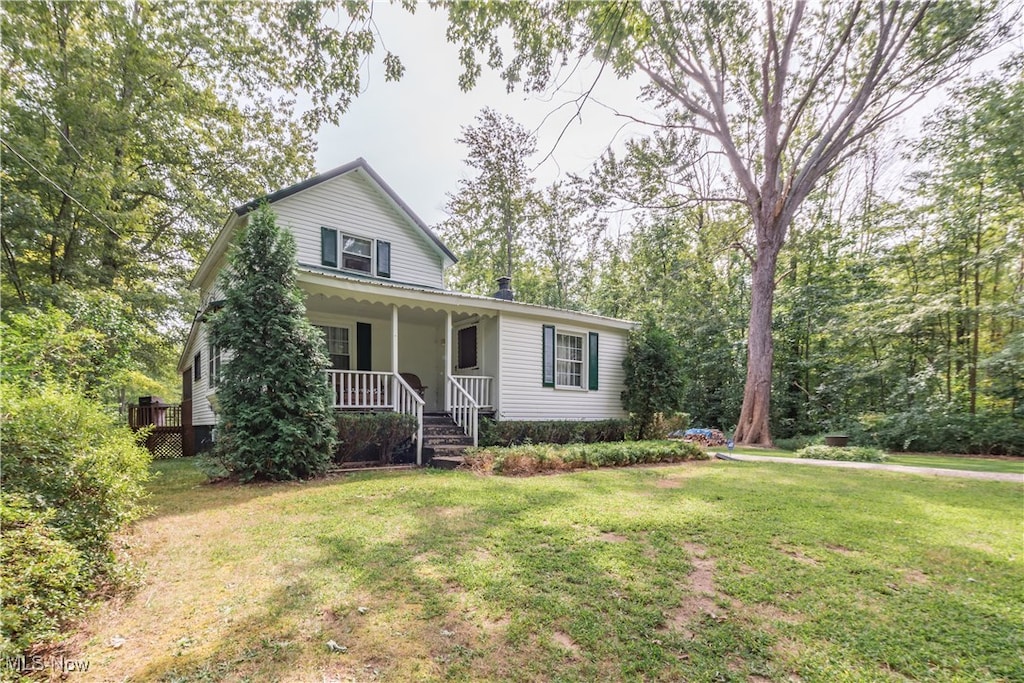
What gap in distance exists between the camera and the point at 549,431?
10.2m

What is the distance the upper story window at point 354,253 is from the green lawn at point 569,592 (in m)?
7.74

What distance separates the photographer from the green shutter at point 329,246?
37.7 ft

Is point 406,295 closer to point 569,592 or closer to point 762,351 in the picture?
point 569,592

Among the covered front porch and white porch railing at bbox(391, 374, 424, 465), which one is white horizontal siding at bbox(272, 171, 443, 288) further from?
white porch railing at bbox(391, 374, 424, 465)

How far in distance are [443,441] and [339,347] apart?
4.09m

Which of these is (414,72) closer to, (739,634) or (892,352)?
(739,634)

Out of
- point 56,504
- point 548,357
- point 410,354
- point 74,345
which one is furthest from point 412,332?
point 56,504

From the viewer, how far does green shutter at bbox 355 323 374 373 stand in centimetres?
1093

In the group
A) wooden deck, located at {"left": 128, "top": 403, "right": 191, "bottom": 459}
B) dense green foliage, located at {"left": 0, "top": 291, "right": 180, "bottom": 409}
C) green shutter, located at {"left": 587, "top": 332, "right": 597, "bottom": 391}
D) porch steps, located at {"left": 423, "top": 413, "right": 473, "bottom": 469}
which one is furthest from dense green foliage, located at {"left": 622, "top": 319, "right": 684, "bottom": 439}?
wooden deck, located at {"left": 128, "top": 403, "right": 191, "bottom": 459}

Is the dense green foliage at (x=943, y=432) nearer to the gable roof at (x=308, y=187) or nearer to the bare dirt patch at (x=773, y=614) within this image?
the bare dirt patch at (x=773, y=614)

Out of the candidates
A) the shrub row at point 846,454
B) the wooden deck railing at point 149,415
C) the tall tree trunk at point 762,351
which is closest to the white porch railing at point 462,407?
the shrub row at point 846,454

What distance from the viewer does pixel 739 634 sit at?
246 cm

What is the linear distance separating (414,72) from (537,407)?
7526 millimetres

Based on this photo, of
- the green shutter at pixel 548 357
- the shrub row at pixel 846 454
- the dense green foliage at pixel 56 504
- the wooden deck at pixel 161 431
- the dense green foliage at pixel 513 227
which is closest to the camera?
the dense green foliage at pixel 56 504
